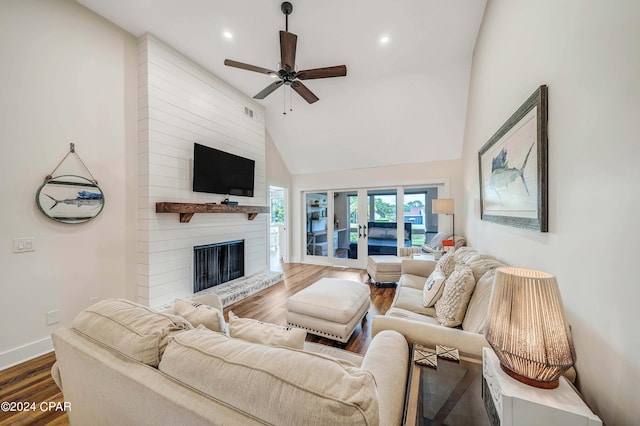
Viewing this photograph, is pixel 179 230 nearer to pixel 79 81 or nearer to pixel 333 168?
pixel 79 81

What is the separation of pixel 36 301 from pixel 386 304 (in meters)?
3.86

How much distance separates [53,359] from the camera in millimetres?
2158

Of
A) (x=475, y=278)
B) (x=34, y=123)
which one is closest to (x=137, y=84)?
(x=34, y=123)

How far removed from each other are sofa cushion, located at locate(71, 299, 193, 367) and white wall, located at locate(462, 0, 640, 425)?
65.1 inches

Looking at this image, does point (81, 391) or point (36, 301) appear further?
point (36, 301)

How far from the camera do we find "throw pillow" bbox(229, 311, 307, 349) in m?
1.04

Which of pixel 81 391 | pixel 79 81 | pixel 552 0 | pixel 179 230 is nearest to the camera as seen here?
pixel 81 391

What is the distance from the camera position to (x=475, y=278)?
1849mm

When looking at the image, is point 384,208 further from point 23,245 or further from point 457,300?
point 23,245

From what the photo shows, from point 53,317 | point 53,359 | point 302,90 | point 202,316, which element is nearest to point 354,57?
point 302,90

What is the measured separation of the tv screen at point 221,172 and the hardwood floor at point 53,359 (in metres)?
1.79

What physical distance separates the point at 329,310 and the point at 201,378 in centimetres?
165

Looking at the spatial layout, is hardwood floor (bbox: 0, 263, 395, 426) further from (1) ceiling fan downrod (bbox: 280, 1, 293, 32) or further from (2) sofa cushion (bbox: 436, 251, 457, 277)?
(1) ceiling fan downrod (bbox: 280, 1, 293, 32)

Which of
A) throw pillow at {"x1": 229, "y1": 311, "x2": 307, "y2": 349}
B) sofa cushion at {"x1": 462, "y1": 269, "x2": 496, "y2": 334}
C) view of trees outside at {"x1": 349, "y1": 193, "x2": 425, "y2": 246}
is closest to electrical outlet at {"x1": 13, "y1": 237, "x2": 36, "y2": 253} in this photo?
throw pillow at {"x1": 229, "y1": 311, "x2": 307, "y2": 349}
